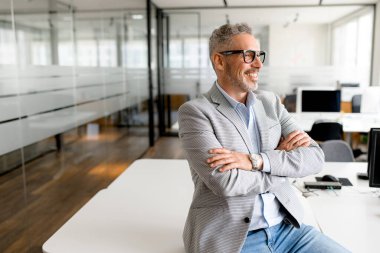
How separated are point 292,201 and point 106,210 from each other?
103 cm

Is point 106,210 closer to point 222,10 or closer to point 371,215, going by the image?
point 371,215

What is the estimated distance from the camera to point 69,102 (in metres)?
4.28

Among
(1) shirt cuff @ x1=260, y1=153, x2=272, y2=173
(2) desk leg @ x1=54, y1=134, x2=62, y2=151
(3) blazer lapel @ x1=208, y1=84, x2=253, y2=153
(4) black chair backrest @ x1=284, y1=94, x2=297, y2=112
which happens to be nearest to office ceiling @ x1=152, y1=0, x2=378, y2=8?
(4) black chair backrest @ x1=284, y1=94, x2=297, y2=112

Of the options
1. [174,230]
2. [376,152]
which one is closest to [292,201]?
[174,230]

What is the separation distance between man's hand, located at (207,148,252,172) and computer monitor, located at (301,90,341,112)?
4.46 metres

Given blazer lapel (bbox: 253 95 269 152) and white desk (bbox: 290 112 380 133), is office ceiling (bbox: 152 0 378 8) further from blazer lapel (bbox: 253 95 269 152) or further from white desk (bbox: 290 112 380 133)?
blazer lapel (bbox: 253 95 269 152)

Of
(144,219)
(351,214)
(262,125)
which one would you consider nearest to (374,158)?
(351,214)

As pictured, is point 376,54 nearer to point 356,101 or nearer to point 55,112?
point 356,101

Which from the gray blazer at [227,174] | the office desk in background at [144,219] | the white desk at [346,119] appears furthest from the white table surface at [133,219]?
the white desk at [346,119]

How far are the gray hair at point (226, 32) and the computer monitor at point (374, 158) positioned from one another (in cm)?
105

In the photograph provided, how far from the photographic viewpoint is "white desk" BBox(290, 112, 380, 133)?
5230 millimetres

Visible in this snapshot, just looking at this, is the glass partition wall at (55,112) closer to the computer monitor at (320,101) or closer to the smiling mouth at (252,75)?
the smiling mouth at (252,75)

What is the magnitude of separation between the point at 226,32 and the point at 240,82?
8.8 inches

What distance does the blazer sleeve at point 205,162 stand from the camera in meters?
1.54
